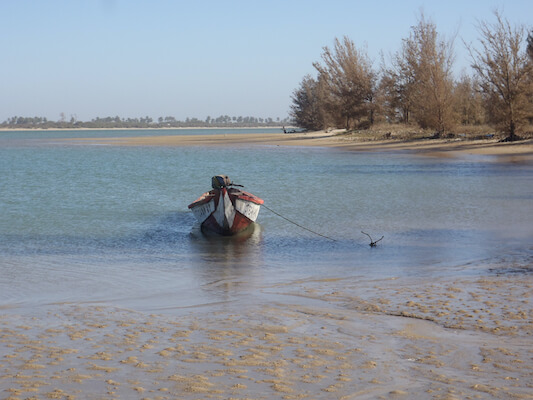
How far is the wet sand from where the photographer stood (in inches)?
243

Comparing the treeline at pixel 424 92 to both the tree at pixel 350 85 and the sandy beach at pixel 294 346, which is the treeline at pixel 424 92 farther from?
the sandy beach at pixel 294 346

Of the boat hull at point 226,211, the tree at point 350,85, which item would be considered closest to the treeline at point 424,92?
the tree at point 350,85

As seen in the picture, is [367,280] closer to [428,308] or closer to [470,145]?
[428,308]

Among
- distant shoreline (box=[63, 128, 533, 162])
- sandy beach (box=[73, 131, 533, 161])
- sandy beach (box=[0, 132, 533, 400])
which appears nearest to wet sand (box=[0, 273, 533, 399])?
sandy beach (box=[0, 132, 533, 400])

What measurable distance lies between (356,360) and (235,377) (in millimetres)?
1281

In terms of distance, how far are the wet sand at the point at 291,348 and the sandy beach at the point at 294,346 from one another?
0.05 feet

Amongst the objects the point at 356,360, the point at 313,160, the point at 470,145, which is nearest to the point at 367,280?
the point at 356,360

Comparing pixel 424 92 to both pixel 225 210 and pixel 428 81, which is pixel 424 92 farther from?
pixel 225 210

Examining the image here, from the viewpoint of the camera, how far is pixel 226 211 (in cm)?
1808

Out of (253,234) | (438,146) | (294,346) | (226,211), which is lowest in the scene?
(253,234)

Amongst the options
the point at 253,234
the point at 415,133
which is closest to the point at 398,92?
the point at 415,133

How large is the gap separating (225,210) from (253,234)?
950 millimetres

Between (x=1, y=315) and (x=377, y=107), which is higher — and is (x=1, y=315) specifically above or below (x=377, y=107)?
below

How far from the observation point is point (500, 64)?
4478 cm
